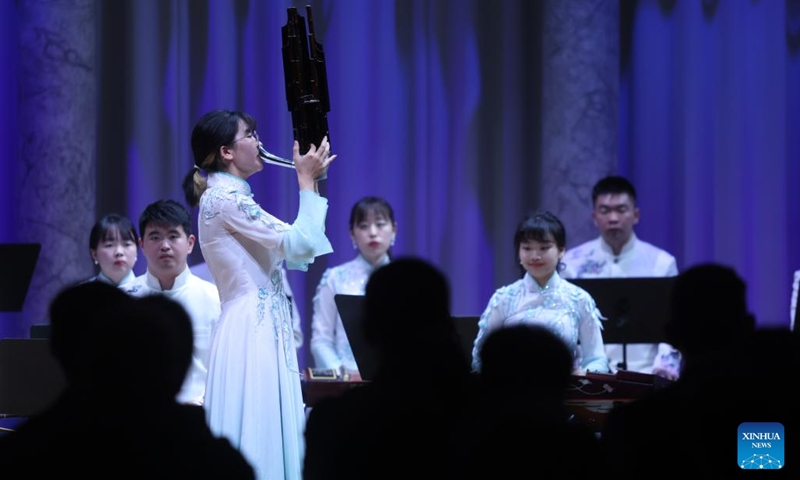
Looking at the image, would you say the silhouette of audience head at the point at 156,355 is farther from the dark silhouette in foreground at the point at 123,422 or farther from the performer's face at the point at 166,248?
the performer's face at the point at 166,248

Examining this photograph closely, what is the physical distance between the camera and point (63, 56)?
6.45m

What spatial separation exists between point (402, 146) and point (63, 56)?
2.06 metres

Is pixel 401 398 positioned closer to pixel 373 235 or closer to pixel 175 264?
pixel 175 264

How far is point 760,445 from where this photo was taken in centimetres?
245

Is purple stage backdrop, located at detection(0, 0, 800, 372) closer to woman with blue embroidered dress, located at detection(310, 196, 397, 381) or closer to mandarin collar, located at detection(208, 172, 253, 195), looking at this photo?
woman with blue embroidered dress, located at detection(310, 196, 397, 381)

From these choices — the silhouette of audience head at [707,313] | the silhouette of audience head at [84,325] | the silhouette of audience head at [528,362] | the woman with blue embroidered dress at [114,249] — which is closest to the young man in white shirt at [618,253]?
the woman with blue embroidered dress at [114,249]

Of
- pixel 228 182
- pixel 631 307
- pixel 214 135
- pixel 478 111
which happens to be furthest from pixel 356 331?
pixel 478 111

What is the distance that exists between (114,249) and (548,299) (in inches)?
76.1

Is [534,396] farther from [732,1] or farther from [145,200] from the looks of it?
[732,1]

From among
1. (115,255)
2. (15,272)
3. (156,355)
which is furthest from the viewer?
(115,255)

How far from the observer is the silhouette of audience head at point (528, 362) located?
1926 mm

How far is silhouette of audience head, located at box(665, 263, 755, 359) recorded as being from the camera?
249cm

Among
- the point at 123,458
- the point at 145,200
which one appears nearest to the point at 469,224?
the point at 145,200

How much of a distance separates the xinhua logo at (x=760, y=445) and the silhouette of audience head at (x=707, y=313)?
179 mm
